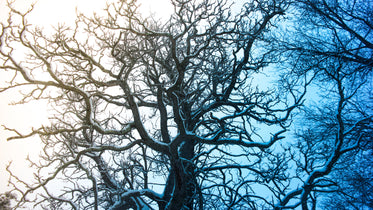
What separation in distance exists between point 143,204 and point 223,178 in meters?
2.32

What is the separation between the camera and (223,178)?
7586 mm

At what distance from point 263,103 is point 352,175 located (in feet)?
17.1

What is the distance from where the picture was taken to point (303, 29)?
37.9ft

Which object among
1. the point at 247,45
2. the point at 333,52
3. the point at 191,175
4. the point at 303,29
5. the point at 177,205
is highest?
the point at 303,29

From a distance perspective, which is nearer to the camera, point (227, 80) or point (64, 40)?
point (64, 40)

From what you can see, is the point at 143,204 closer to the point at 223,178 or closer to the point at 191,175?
the point at 191,175

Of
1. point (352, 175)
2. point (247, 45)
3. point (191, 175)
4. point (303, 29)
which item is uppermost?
point (303, 29)

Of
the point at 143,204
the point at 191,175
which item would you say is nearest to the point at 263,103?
the point at 191,175

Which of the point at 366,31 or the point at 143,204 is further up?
the point at 366,31

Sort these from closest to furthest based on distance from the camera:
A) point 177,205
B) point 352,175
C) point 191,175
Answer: point 177,205, point 191,175, point 352,175

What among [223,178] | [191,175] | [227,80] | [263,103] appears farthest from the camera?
[227,80]

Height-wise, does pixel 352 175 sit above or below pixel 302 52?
below

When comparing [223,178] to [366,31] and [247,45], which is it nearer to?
[247,45]

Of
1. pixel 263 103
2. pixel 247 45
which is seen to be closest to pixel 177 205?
pixel 263 103
